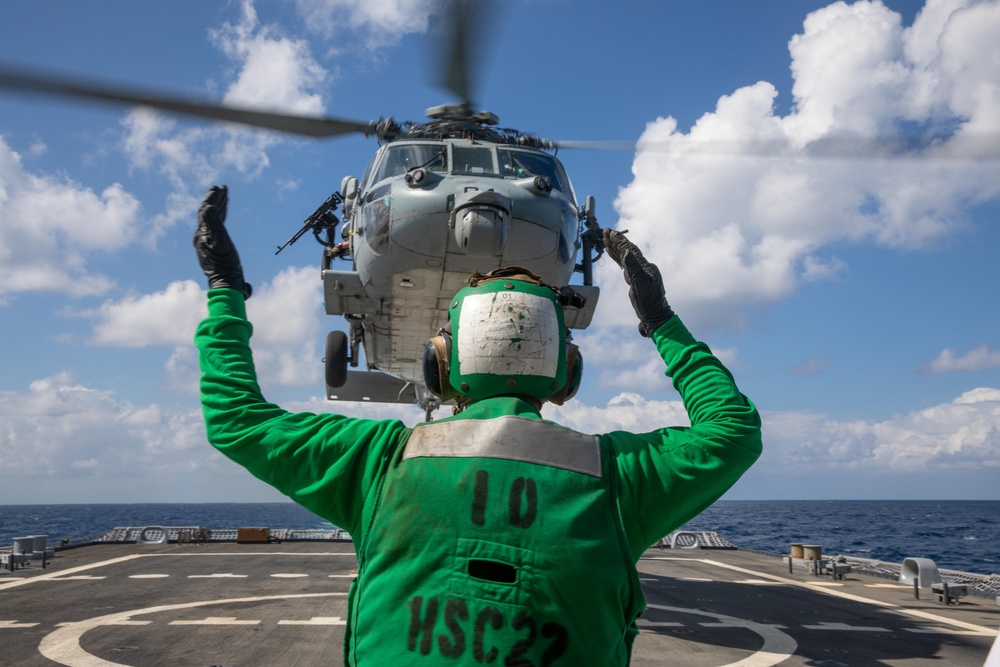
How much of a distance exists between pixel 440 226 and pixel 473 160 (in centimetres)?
161

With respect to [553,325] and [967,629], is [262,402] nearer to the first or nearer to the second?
[553,325]

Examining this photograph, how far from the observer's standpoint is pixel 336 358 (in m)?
12.9

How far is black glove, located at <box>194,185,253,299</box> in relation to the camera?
2.83 metres

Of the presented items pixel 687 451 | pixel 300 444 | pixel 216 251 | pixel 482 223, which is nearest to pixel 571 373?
pixel 687 451

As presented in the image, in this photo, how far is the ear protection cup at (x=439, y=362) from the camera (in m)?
2.78

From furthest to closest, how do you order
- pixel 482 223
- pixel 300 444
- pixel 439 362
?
pixel 482 223 < pixel 439 362 < pixel 300 444

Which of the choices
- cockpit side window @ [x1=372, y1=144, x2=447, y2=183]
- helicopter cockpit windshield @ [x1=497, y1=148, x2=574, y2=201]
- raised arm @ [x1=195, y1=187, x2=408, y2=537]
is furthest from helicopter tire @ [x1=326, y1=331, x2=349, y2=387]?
raised arm @ [x1=195, y1=187, x2=408, y2=537]

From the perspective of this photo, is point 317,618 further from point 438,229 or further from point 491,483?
point 491,483

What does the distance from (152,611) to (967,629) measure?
11.8m

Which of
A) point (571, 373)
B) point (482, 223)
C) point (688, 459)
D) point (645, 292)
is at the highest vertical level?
point (482, 223)

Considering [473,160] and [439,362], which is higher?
[473,160]

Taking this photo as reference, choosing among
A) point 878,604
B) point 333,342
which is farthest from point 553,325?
point 878,604

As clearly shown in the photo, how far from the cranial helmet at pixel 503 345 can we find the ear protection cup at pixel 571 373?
0.18 feet

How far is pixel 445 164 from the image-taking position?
11.5 m
